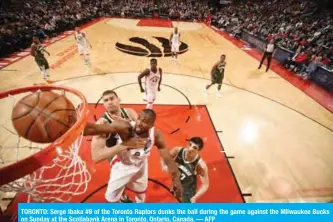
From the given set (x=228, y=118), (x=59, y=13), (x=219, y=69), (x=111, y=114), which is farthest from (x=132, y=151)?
(x=59, y=13)

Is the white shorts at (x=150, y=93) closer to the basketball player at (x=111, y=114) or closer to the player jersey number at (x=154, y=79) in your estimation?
the player jersey number at (x=154, y=79)

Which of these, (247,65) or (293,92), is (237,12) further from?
(293,92)

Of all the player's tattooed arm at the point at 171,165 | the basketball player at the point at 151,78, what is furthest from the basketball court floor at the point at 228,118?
the player's tattooed arm at the point at 171,165

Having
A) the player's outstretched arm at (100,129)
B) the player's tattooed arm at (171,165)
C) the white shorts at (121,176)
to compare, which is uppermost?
the player's outstretched arm at (100,129)

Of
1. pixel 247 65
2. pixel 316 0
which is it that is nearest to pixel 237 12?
pixel 316 0

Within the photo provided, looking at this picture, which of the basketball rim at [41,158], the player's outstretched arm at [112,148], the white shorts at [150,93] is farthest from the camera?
the white shorts at [150,93]

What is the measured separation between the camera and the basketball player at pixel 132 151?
255 cm

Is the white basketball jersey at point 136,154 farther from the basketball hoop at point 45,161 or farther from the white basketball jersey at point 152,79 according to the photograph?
the white basketball jersey at point 152,79

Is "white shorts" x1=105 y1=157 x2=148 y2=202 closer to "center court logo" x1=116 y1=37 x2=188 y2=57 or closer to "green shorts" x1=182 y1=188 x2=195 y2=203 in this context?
"green shorts" x1=182 y1=188 x2=195 y2=203

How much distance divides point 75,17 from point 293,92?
18667 mm

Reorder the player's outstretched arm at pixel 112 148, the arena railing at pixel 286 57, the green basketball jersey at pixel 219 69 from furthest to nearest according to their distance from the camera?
1. the arena railing at pixel 286 57
2. the green basketball jersey at pixel 219 69
3. the player's outstretched arm at pixel 112 148

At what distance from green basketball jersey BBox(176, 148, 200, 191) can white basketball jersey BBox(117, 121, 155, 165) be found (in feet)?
1.50

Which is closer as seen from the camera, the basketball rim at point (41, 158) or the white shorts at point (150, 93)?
the basketball rim at point (41, 158)

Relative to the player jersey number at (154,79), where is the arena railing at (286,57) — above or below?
below
